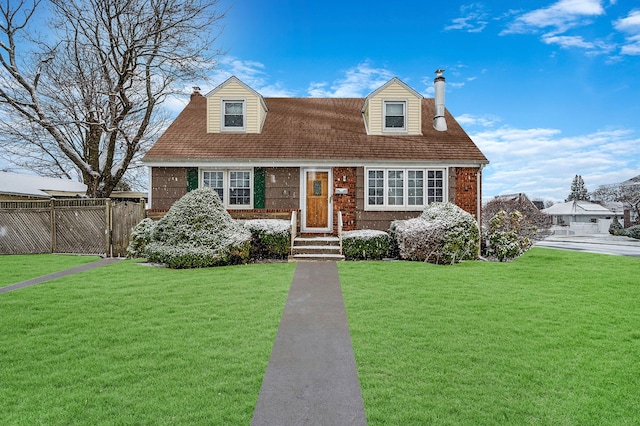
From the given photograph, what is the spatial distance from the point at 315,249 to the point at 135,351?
8297mm

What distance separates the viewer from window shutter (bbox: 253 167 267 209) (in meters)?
15.0

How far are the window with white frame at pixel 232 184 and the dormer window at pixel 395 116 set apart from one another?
6904mm

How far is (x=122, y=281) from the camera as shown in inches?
343

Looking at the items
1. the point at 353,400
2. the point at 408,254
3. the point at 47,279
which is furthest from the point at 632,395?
the point at 47,279

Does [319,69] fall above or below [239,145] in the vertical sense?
above

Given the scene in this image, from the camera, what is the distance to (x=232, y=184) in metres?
15.3

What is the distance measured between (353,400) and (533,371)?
2205mm

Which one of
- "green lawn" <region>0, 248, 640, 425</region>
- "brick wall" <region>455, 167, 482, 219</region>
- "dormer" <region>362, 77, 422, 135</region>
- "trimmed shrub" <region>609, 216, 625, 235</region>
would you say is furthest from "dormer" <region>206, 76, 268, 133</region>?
"trimmed shrub" <region>609, 216, 625, 235</region>

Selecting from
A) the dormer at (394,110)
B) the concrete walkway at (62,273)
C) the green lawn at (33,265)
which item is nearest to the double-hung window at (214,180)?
the concrete walkway at (62,273)

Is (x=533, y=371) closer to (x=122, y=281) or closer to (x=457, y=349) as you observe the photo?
(x=457, y=349)

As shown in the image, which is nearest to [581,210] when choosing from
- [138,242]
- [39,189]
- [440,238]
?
[440,238]

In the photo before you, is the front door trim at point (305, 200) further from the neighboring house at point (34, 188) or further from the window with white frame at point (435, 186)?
the neighboring house at point (34, 188)

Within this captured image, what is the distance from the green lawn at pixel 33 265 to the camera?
9.51 metres

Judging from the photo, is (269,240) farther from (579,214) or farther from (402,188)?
(579,214)
